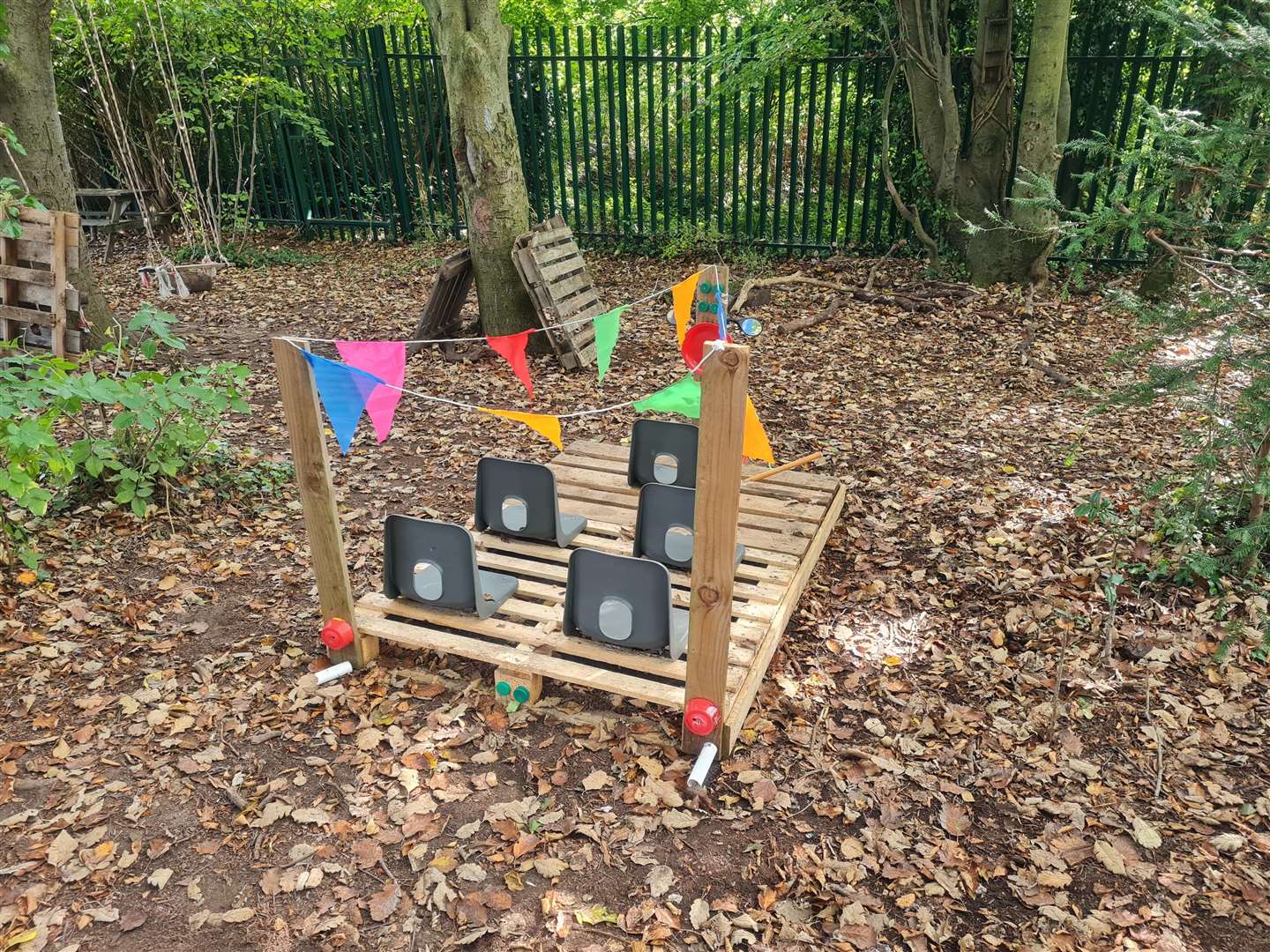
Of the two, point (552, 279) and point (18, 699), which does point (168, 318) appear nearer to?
point (18, 699)

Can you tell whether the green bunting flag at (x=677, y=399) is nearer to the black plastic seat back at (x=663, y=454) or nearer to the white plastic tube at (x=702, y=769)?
the black plastic seat back at (x=663, y=454)

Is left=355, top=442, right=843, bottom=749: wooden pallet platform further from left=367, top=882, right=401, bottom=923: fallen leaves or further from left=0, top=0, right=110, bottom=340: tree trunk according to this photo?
left=0, top=0, right=110, bottom=340: tree trunk

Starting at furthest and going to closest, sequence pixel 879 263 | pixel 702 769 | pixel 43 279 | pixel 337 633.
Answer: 1. pixel 879 263
2. pixel 43 279
3. pixel 337 633
4. pixel 702 769

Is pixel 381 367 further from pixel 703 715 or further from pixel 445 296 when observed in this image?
pixel 445 296

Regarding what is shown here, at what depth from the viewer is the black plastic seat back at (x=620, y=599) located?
3084 millimetres

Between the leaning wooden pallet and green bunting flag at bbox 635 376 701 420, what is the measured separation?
1.58 feet

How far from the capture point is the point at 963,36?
29.5 ft

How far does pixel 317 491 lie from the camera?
312 centimetres

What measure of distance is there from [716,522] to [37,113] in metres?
6.96

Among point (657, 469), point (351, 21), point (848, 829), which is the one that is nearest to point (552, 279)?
point (657, 469)

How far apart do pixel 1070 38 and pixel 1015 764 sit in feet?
28.5

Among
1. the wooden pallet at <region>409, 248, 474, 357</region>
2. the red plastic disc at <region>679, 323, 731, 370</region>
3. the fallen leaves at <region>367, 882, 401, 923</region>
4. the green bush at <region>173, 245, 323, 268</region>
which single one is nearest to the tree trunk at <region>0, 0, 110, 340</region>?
the wooden pallet at <region>409, 248, 474, 357</region>

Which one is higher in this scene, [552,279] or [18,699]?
[552,279]

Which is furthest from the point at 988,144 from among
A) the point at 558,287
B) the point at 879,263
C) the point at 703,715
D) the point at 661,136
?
the point at 703,715
